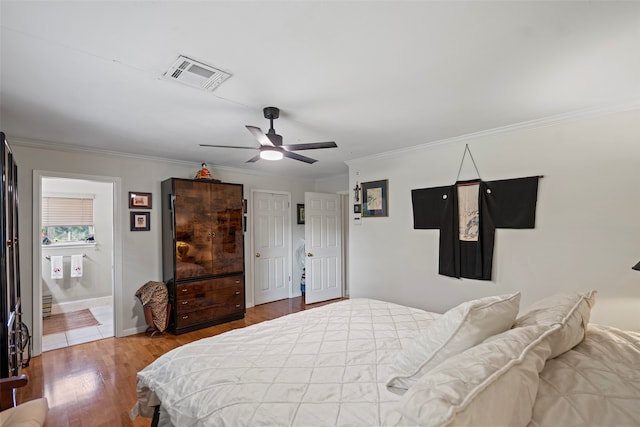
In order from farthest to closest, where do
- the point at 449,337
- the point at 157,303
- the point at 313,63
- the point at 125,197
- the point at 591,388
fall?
1. the point at 125,197
2. the point at 157,303
3. the point at 313,63
4. the point at 449,337
5. the point at 591,388

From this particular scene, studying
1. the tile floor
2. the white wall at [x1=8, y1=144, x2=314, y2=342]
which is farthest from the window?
the white wall at [x1=8, y1=144, x2=314, y2=342]

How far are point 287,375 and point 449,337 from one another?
2.57 feet

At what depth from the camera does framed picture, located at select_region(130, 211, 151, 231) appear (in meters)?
3.96

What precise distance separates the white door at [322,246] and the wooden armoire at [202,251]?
115 centimetres

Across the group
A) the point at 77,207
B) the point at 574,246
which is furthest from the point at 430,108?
the point at 77,207

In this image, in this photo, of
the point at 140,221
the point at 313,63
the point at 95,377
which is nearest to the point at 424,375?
the point at 313,63

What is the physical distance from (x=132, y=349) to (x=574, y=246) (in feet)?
15.4

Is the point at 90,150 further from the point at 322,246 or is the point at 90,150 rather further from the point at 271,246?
the point at 322,246

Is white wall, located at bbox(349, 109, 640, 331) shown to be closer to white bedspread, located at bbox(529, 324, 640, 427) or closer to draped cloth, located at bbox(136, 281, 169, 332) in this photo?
white bedspread, located at bbox(529, 324, 640, 427)

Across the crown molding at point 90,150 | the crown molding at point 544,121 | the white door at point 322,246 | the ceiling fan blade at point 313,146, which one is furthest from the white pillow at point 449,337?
the crown molding at point 90,150

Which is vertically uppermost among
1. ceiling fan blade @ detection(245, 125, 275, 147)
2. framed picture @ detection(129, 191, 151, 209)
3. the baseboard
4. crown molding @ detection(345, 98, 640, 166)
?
crown molding @ detection(345, 98, 640, 166)

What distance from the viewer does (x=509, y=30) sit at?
1514 millimetres

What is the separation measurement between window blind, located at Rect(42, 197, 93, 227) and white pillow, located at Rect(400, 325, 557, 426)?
6491mm

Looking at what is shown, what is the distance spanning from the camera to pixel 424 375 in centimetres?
110
